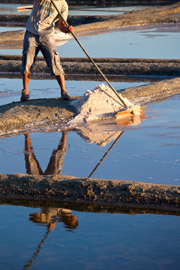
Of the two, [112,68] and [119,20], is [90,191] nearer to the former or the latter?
[112,68]

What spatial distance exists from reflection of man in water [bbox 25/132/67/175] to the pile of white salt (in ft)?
2.40

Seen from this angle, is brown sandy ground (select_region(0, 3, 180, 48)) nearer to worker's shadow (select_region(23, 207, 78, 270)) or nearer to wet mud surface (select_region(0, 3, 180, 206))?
wet mud surface (select_region(0, 3, 180, 206))

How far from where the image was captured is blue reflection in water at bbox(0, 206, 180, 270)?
2.64 meters

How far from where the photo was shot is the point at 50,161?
427 centimetres

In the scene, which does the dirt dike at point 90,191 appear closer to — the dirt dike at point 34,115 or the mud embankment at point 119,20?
the dirt dike at point 34,115

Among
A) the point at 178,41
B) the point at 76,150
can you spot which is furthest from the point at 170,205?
the point at 178,41

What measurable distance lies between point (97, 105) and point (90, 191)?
2.27 meters

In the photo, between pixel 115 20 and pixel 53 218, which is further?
pixel 115 20

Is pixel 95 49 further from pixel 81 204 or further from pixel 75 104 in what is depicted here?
pixel 81 204

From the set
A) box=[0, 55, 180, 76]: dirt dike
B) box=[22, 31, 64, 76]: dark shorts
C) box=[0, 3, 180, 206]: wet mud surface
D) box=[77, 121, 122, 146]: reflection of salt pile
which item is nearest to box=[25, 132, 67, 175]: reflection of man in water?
box=[77, 121, 122, 146]: reflection of salt pile

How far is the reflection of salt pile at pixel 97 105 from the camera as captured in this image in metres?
5.56

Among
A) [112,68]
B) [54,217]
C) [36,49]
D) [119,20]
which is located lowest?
[54,217]

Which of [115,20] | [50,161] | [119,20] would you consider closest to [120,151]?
[50,161]

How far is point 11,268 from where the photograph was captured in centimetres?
259
